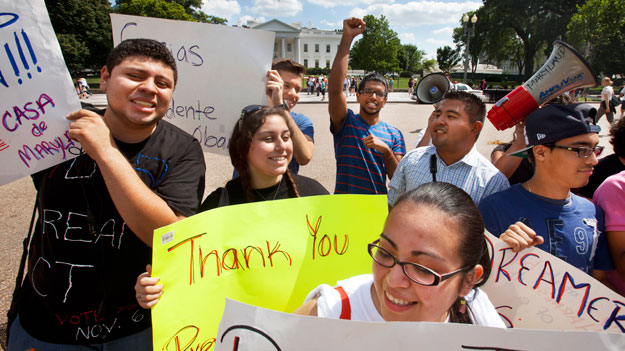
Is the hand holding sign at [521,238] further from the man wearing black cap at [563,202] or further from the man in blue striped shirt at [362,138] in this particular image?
the man in blue striped shirt at [362,138]

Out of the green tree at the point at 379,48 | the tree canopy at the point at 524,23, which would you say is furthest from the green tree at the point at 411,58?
the tree canopy at the point at 524,23

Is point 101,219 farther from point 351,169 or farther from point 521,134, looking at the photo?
point 521,134

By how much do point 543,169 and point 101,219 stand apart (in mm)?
2027

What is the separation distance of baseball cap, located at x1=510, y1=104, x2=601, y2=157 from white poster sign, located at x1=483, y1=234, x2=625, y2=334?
0.60 meters

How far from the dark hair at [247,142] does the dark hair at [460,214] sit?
0.91 m

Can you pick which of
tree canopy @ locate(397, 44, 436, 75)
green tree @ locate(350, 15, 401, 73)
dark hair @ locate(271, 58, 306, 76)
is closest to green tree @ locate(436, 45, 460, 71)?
tree canopy @ locate(397, 44, 436, 75)

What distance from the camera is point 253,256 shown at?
150 centimetres

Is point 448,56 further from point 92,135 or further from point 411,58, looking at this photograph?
point 92,135

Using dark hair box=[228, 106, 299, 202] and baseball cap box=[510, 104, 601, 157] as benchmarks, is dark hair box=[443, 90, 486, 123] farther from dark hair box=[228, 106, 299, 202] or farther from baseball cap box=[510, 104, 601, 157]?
dark hair box=[228, 106, 299, 202]

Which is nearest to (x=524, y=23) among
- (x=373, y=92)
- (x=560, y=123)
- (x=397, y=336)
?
(x=373, y=92)

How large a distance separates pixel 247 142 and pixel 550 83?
181 cm

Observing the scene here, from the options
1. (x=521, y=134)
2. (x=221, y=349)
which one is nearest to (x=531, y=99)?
(x=521, y=134)

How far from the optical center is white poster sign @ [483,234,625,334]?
53.9 inches

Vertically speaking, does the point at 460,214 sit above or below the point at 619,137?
below
